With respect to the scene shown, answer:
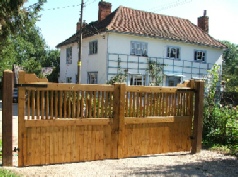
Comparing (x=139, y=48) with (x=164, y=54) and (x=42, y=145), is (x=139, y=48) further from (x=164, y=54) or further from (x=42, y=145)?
(x=42, y=145)

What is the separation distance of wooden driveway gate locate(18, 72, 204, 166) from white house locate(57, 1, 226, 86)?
14649mm

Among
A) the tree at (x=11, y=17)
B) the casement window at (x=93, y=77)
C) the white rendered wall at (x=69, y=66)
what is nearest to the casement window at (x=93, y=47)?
the casement window at (x=93, y=77)

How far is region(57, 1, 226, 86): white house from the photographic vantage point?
21609 millimetres

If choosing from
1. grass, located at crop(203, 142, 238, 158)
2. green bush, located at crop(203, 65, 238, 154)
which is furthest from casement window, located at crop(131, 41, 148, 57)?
grass, located at crop(203, 142, 238, 158)

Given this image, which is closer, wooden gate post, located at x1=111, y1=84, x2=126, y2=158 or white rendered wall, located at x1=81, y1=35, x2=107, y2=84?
wooden gate post, located at x1=111, y1=84, x2=126, y2=158

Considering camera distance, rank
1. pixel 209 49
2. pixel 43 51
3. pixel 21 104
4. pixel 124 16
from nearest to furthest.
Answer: pixel 21 104
pixel 124 16
pixel 209 49
pixel 43 51

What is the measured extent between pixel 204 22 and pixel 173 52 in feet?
24.7

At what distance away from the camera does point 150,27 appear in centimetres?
2414

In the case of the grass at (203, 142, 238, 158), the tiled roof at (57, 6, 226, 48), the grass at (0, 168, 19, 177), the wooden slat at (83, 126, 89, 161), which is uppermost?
the tiled roof at (57, 6, 226, 48)

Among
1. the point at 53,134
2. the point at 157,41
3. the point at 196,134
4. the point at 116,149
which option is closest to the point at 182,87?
the point at 196,134

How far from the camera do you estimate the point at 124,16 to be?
24.4 metres

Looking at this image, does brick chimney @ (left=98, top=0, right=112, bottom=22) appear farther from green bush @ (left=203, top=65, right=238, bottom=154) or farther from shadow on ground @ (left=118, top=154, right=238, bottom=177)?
shadow on ground @ (left=118, top=154, right=238, bottom=177)

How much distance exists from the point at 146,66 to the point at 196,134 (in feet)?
53.4

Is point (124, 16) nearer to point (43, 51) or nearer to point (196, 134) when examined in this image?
point (196, 134)
